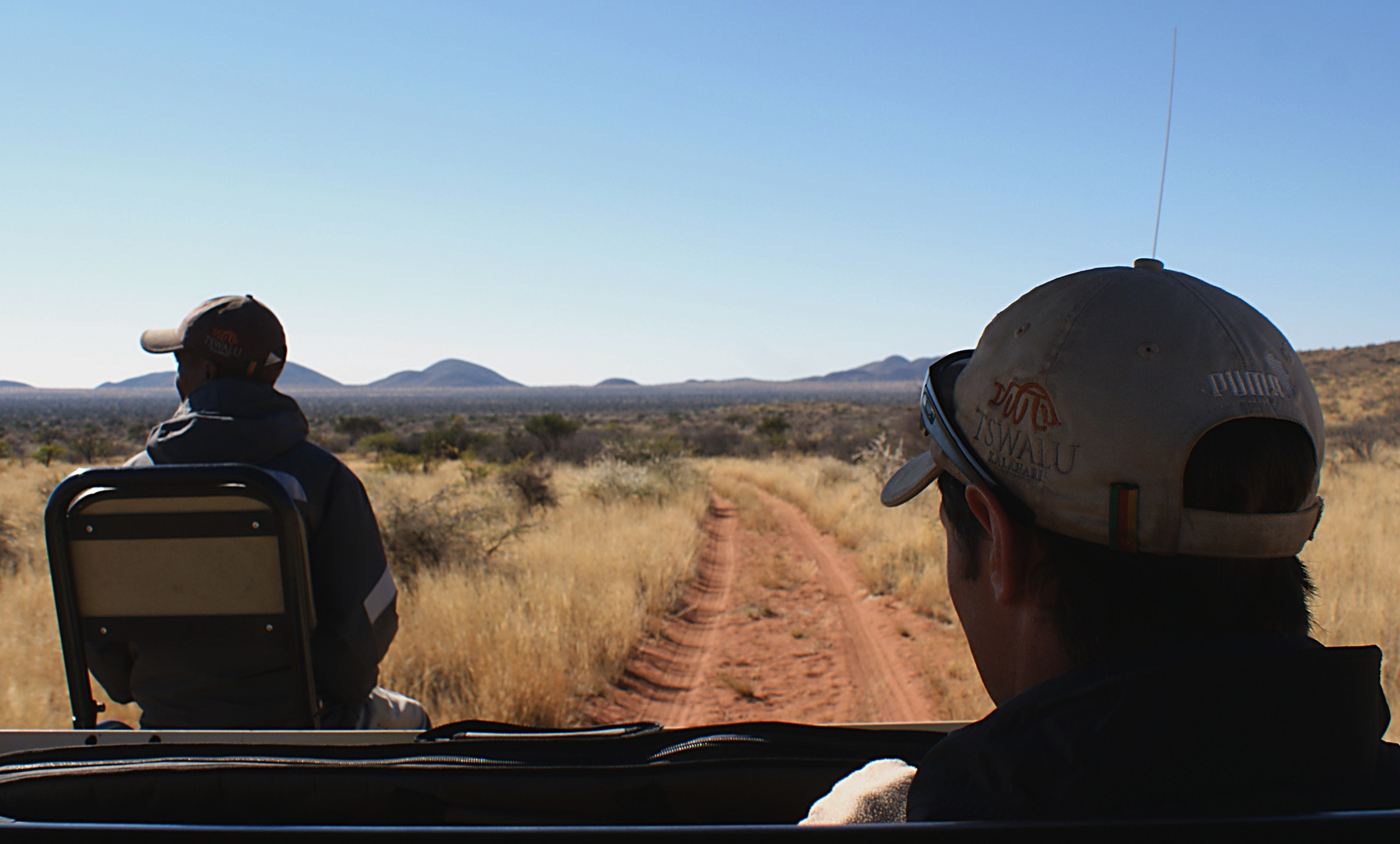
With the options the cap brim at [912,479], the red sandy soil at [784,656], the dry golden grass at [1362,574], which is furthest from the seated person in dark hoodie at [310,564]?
the dry golden grass at [1362,574]

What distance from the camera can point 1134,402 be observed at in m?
1.03

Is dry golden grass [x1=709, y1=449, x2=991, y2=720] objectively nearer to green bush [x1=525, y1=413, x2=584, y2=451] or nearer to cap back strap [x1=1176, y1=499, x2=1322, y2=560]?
cap back strap [x1=1176, y1=499, x2=1322, y2=560]

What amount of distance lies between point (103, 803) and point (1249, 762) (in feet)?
5.37

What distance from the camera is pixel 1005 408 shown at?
3.80ft

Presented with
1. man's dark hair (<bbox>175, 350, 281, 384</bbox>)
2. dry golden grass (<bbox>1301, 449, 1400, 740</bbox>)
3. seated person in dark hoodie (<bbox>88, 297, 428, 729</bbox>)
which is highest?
man's dark hair (<bbox>175, 350, 281, 384</bbox>)

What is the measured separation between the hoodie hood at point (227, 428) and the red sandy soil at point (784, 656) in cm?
341

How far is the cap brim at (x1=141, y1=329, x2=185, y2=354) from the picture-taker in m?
2.83

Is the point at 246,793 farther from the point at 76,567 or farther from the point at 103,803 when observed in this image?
the point at 76,567

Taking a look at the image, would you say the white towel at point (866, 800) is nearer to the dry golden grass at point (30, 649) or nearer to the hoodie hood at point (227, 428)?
the hoodie hood at point (227, 428)

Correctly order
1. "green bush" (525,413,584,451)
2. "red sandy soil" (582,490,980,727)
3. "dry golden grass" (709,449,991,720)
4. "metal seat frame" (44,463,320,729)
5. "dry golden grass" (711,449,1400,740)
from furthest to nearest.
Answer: "green bush" (525,413,584,451), "dry golden grass" (709,449,991,720), "red sandy soil" (582,490,980,727), "dry golden grass" (711,449,1400,740), "metal seat frame" (44,463,320,729)

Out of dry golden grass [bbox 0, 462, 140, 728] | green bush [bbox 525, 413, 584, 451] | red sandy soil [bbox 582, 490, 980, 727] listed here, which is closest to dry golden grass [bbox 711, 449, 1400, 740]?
red sandy soil [bbox 582, 490, 980, 727]

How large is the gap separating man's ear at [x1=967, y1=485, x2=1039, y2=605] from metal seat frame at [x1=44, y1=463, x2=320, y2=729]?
1972mm

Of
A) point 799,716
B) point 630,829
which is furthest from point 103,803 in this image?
point 799,716

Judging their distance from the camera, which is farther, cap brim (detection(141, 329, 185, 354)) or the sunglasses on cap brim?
cap brim (detection(141, 329, 185, 354))
